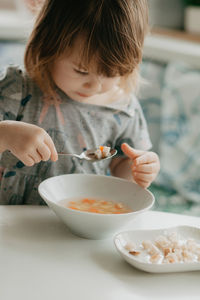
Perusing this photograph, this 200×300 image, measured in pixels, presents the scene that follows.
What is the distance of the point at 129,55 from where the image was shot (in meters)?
1.09

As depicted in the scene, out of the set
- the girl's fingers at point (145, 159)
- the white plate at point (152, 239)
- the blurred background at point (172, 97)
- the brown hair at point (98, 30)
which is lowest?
the blurred background at point (172, 97)

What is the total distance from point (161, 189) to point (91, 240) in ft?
4.08

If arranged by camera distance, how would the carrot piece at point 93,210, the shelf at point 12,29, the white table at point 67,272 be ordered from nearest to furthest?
the white table at point 67,272 → the carrot piece at point 93,210 → the shelf at point 12,29

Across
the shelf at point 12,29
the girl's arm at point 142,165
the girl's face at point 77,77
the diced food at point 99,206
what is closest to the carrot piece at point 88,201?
the diced food at point 99,206

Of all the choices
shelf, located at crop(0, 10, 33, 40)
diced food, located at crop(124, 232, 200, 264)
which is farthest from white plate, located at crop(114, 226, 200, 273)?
shelf, located at crop(0, 10, 33, 40)

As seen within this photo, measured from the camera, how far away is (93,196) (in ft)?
3.61

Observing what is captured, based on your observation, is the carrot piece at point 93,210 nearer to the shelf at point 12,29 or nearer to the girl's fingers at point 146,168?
the girl's fingers at point 146,168

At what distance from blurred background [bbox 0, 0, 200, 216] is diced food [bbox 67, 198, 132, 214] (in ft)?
2.82

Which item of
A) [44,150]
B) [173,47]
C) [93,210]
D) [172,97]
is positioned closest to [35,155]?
[44,150]

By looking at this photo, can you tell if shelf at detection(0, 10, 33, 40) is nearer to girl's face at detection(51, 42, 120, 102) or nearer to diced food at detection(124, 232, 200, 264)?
girl's face at detection(51, 42, 120, 102)

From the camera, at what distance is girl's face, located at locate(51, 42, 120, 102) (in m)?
1.08

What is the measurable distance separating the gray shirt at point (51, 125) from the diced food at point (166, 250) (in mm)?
434

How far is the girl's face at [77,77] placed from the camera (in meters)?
1.08

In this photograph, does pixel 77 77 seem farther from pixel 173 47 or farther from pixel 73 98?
pixel 173 47
